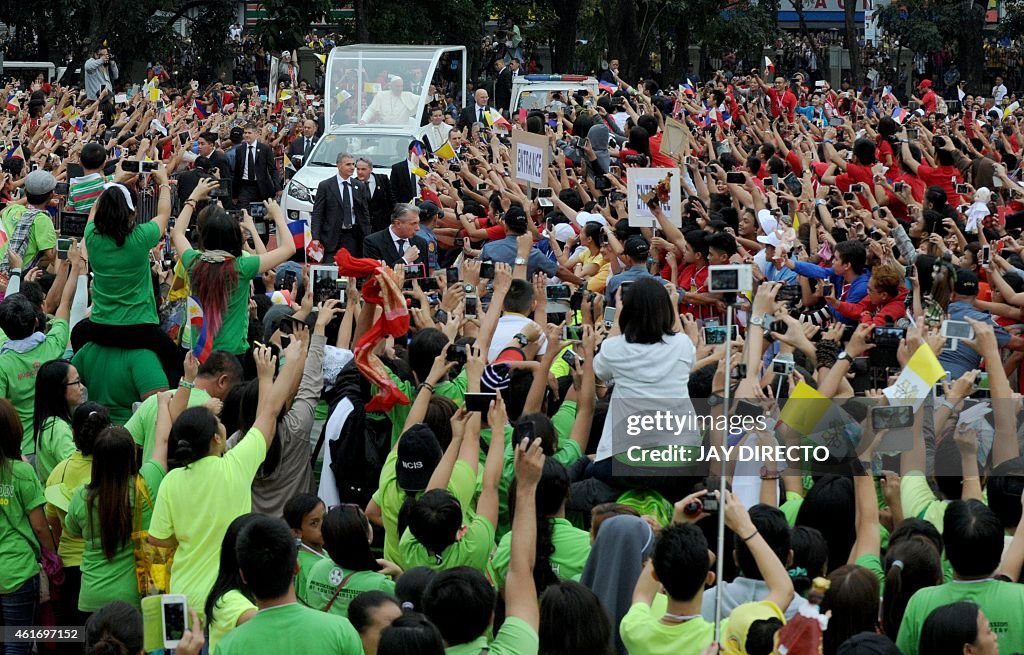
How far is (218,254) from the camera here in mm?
8227

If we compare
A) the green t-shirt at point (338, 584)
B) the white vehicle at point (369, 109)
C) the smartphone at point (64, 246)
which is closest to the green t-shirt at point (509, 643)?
the green t-shirt at point (338, 584)

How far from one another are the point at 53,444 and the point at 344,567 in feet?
7.60

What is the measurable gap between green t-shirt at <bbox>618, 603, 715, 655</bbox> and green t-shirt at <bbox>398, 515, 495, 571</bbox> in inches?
39.2

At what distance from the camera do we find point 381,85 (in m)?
21.7

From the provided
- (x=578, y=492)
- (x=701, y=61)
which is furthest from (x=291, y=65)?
(x=578, y=492)

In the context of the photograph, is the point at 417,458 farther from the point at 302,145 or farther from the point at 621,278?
the point at 302,145

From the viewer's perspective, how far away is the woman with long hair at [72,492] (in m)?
6.66

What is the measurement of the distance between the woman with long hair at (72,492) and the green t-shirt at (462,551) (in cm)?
155

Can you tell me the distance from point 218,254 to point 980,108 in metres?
20.5

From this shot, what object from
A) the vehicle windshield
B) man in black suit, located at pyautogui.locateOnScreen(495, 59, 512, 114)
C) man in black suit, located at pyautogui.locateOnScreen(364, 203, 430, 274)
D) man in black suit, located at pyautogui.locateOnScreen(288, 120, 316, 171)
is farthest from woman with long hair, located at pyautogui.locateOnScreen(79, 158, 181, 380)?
man in black suit, located at pyautogui.locateOnScreen(495, 59, 512, 114)

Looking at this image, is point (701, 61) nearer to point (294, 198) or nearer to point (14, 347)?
point (294, 198)

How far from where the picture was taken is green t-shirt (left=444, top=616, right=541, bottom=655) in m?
4.86

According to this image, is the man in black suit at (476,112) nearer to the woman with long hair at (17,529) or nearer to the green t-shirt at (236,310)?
the green t-shirt at (236,310)

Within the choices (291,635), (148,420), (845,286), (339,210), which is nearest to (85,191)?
(148,420)
